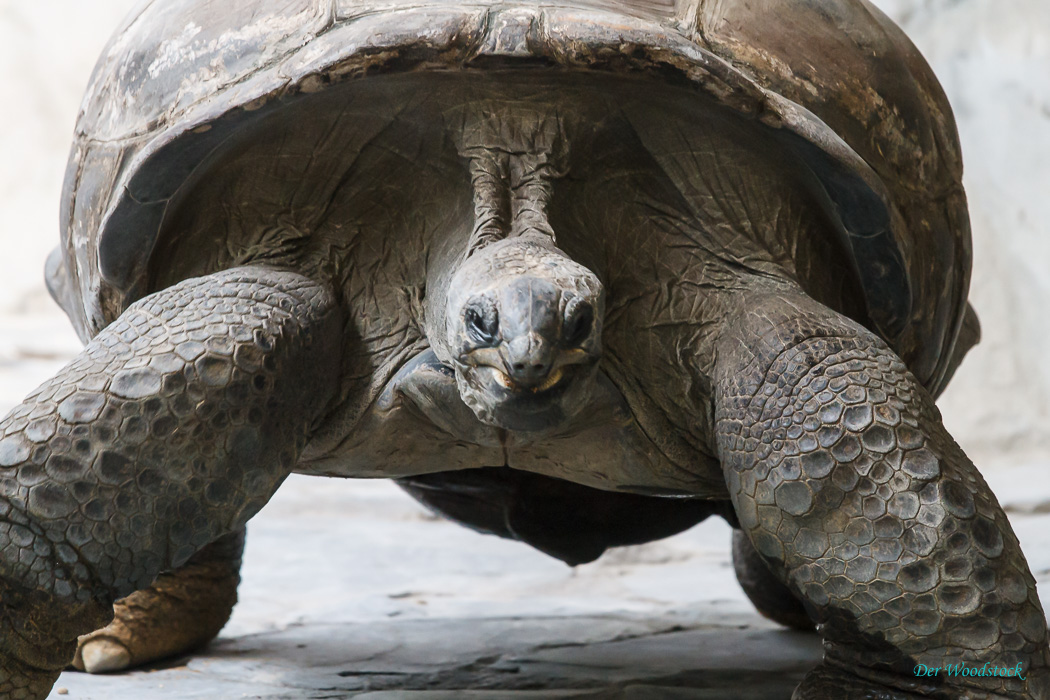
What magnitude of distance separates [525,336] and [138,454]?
73cm

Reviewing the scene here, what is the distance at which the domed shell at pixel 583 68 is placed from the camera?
2.15 meters

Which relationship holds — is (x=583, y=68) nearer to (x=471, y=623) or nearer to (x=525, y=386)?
(x=525, y=386)

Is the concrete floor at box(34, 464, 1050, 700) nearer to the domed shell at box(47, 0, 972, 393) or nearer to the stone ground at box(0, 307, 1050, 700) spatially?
the stone ground at box(0, 307, 1050, 700)

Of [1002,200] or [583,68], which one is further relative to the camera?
[1002,200]

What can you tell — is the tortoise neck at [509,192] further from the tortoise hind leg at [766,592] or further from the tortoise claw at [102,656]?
the tortoise hind leg at [766,592]

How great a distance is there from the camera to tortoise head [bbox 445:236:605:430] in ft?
6.16

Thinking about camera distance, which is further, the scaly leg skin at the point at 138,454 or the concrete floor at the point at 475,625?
the concrete floor at the point at 475,625

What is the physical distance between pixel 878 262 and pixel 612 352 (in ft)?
1.98

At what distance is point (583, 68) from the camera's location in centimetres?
215

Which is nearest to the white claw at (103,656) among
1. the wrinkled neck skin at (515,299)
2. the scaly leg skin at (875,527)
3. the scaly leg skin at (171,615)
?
the scaly leg skin at (171,615)

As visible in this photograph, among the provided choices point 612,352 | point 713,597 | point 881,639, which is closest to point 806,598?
point 881,639

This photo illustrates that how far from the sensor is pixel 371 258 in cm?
245

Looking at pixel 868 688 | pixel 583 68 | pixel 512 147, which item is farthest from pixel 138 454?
pixel 868 688

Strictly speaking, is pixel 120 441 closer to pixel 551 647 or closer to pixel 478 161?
pixel 478 161
